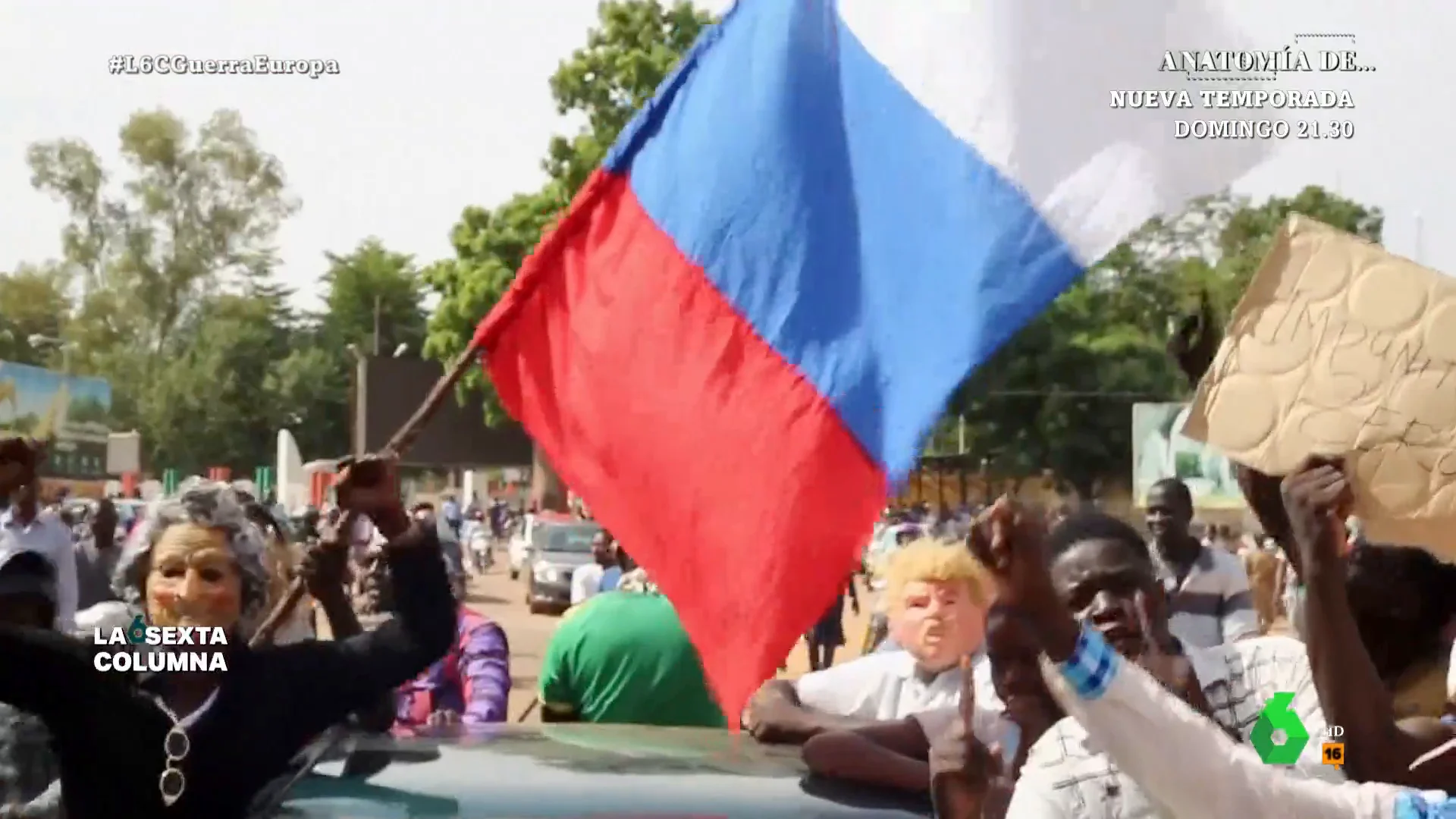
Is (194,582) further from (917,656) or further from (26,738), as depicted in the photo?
(917,656)

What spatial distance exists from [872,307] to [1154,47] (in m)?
0.81

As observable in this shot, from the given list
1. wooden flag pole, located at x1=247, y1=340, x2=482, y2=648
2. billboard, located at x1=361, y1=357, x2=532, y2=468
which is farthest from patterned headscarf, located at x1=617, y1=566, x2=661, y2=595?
wooden flag pole, located at x1=247, y1=340, x2=482, y2=648

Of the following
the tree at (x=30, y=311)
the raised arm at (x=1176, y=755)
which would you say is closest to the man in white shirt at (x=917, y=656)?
the raised arm at (x=1176, y=755)

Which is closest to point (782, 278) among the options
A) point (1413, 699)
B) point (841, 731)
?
point (841, 731)

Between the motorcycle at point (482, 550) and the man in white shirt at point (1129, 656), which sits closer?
the man in white shirt at point (1129, 656)

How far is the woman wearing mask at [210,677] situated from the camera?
2.66m

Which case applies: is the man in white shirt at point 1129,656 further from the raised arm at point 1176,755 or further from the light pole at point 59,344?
the light pole at point 59,344

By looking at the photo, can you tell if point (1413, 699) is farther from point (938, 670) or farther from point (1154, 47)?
point (1154, 47)

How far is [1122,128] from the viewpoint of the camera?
3684 millimetres

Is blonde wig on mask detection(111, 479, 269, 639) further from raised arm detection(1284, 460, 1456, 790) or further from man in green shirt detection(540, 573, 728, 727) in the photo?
raised arm detection(1284, 460, 1456, 790)

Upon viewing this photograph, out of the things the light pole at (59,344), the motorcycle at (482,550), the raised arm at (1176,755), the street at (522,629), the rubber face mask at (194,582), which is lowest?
the street at (522,629)

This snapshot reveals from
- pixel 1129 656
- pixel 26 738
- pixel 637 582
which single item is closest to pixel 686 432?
pixel 1129 656

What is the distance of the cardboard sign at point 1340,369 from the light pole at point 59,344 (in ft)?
15.5

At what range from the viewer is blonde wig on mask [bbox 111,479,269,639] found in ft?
9.32
